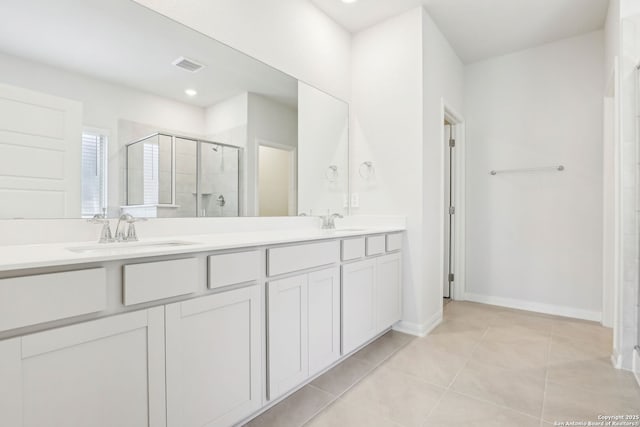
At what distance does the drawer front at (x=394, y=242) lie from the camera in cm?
247

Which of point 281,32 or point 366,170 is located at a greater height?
point 281,32

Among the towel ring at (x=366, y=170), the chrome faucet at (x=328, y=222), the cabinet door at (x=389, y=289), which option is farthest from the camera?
the towel ring at (x=366, y=170)

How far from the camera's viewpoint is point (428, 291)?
2.77 meters

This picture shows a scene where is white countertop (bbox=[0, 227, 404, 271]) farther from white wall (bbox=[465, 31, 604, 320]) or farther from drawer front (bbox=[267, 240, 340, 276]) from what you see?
white wall (bbox=[465, 31, 604, 320])

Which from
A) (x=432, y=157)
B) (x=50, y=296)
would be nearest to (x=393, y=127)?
(x=432, y=157)

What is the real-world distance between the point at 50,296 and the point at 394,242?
6.94ft

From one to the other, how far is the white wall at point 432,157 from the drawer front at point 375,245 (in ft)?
1.59

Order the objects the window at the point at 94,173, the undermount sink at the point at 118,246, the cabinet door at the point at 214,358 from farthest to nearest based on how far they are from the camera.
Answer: the window at the point at 94,173 → the undermount sink at the point at 118,246 → the cabinet door at the point at 214,358

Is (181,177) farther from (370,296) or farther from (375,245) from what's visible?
(370,296)

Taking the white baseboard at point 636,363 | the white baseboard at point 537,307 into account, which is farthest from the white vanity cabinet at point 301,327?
the white baseboard at point 537,307

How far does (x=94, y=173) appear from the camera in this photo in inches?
56.1

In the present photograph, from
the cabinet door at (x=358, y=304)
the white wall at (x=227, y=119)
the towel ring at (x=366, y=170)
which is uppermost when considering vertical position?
the white wall at (x=227, y=119)

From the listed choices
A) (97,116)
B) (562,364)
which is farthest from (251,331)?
(562,364)

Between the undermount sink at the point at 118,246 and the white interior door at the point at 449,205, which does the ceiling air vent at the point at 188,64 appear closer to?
the undermount sink at the point at 118,246
